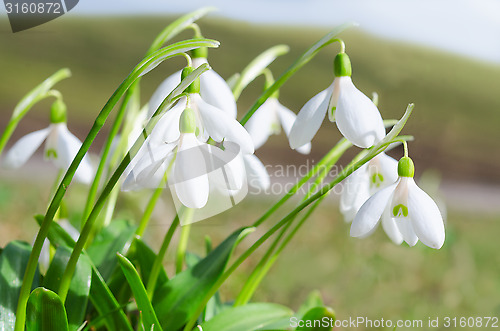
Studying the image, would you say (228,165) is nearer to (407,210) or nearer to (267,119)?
(407,210)

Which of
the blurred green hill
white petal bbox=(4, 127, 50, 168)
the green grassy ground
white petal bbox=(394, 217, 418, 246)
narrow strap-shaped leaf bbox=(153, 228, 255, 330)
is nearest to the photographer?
white petal bbox=(394, 217, 418, 246)

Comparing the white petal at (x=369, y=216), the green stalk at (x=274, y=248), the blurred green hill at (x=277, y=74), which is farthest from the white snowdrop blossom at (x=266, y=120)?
the blurred green hill at (x=277, y=74)

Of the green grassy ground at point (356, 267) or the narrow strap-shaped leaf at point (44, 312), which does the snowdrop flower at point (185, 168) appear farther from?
the green grassy ground at point (356, 267)

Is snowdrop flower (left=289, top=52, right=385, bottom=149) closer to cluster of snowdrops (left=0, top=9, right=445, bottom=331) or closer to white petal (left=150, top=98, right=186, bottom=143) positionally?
cluster of snowdrops (left=0, top=9, right=445, bottom=331)

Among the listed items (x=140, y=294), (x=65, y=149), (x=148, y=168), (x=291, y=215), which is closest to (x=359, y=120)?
(x=291, y=215)

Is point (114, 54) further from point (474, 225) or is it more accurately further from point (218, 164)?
point (218, 164)

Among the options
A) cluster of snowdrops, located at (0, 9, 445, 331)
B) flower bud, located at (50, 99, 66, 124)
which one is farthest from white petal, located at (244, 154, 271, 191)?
flower bud, located at (50, 99, 66, 124)
